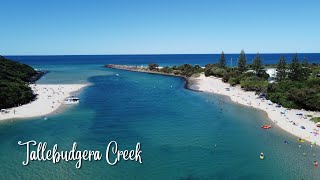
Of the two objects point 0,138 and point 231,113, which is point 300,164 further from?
point 0,138

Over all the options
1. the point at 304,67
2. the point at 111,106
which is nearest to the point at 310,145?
the point at 111,106

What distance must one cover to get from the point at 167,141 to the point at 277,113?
2973 centimetres

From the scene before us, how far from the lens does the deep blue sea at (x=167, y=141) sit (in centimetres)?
3712

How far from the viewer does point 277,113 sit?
65.4m

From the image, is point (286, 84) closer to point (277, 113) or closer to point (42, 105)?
point (277, 113)

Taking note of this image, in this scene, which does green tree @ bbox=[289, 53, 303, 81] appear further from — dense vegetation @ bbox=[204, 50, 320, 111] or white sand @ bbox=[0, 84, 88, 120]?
white sand @ bbox=[0, 84, 88, 120]

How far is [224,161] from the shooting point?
4072 cm

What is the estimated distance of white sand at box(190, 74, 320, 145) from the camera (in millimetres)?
51897

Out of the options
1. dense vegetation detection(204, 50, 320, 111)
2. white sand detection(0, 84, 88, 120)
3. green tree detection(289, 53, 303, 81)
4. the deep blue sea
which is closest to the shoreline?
dense vegetation detection(204, 50, 320, 111)

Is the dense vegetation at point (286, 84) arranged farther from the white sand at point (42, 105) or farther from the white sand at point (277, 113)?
the white sand at point (42, 105)

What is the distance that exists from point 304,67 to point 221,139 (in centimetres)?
6885

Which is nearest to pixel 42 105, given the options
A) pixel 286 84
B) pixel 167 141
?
pixel 167 141

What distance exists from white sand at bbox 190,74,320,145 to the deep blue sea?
2.44m

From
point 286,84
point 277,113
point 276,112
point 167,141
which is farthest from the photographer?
point 286,84
